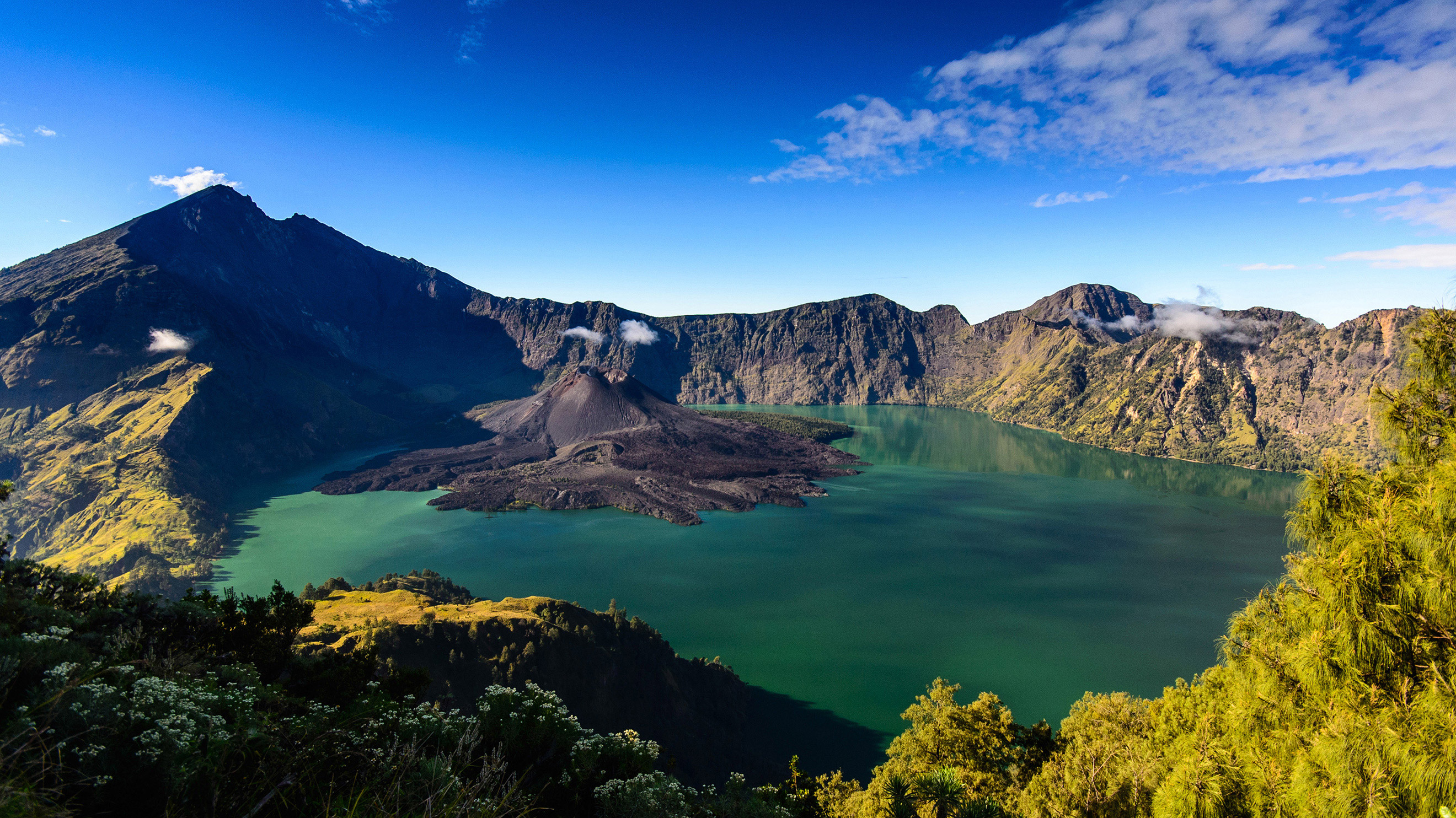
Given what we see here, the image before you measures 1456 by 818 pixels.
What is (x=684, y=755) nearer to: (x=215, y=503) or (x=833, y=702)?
(x=833, y=702)

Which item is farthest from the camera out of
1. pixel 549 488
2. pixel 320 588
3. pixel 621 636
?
pixel 549 488

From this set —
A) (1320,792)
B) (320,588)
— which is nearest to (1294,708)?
(1320,792)

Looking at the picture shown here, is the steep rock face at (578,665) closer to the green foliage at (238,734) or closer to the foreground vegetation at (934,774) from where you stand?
the green foliage at (238,734)

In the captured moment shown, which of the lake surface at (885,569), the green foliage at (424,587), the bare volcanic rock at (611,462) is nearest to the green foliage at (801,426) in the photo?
the bare volcanic rock at (611,462)

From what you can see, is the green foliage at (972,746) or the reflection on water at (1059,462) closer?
the green foliage at (972,746)

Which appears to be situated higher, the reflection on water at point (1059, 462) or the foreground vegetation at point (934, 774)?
the foreground vegetation at point (934, 774)
